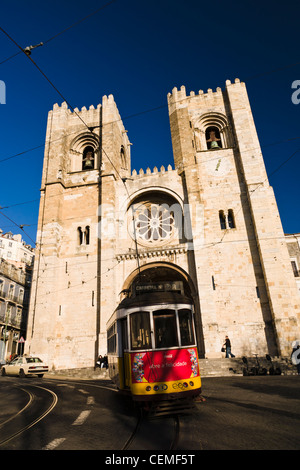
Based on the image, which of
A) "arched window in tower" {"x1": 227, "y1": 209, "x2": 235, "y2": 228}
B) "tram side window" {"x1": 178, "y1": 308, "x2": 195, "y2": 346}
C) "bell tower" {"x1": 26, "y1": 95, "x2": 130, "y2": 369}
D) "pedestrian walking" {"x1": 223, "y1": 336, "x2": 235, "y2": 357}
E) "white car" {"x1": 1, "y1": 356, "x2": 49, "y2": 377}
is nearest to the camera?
"tram side window" {"x1": 178, "y1": 308, "x2": 195, "y2": 346}

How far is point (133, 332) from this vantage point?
19.2ft

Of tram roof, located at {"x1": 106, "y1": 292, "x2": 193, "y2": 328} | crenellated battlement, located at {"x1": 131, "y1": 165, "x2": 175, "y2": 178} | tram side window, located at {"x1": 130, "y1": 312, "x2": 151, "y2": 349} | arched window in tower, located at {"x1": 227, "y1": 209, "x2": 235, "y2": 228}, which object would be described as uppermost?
crenellated battlement, located at {"x1": 131, "y1": 165, "x2": 175, "y2": 178}

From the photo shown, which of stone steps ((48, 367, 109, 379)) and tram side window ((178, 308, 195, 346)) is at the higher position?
tram side window ((178, 308, 195, 346))

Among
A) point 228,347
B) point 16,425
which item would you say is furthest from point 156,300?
point 228,347

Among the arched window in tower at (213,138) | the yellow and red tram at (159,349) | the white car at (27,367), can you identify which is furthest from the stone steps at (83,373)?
the arched window in tower at (213,138)

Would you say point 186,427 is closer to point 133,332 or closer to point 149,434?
point 149,434

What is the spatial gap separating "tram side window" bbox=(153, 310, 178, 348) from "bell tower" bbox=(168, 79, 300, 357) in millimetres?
10500

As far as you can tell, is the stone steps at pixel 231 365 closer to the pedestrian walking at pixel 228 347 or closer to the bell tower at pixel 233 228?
the pedestrian walking at pixel 228 347

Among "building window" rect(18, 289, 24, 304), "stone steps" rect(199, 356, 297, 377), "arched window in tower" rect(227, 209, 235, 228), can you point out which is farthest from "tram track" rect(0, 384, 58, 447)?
"building window" rect(18, 289, 24, 304)

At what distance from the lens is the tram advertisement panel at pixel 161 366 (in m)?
5.34

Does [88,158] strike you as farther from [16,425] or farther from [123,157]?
[16,425]

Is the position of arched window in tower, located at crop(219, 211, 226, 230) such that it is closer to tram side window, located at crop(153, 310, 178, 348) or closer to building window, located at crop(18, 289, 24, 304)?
tram side window, located at crop(153, 310, 178, 348)

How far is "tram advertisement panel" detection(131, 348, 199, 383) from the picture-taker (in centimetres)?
534

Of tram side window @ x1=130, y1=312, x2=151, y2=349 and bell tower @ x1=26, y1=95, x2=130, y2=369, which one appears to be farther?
bell tower @ x1=26, y1=95, x2=130, y2=369
